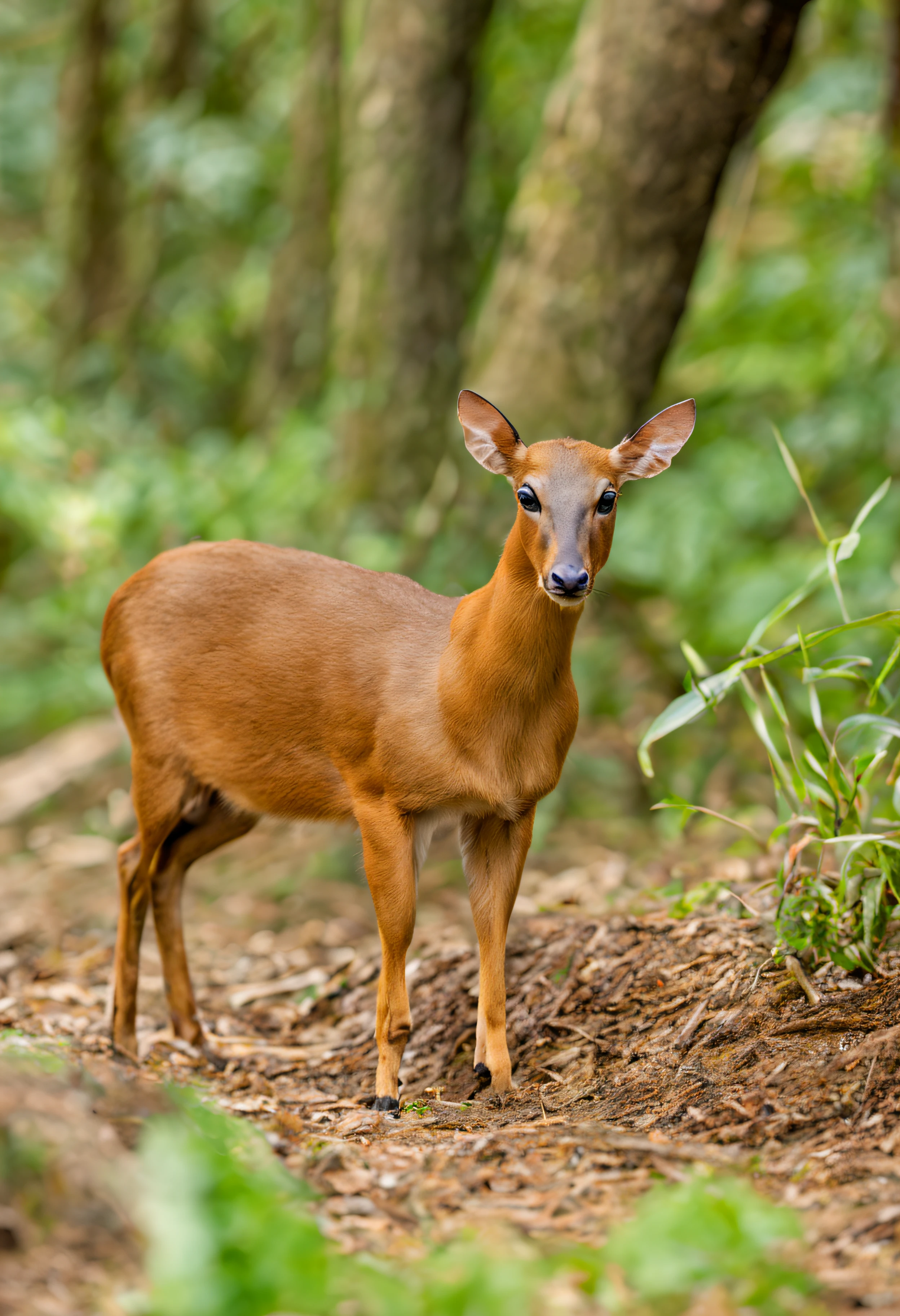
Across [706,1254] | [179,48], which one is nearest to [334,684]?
[706,1254]

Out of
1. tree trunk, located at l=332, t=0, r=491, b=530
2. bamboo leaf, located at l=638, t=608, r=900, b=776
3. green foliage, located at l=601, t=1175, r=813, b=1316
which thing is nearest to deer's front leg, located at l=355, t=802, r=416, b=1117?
bamboo leaf, located at l=638, t=608, r=900, b=776

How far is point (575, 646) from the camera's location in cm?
668

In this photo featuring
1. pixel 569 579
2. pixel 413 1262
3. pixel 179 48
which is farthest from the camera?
pixel 179 48

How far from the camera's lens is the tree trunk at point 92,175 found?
1186 centimetres

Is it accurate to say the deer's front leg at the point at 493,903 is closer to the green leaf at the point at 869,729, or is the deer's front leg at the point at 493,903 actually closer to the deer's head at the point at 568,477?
the deer's head at the point at 568,477

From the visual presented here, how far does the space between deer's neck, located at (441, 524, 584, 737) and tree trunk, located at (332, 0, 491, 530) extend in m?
4.01

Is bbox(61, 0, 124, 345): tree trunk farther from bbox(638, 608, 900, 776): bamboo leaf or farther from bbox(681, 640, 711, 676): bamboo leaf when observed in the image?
bbox(638, 608, 900, 776): bamboo leaf

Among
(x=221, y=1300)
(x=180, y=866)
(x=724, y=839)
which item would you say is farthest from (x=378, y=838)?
(x=724, y=839)

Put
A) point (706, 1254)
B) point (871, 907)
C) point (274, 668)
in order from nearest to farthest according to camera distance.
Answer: point (706, 1254), point (871, 907), point (274, 668)

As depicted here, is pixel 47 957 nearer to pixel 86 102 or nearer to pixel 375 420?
pixel 375 420

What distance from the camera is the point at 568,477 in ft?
12.2

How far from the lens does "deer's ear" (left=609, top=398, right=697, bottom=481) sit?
12.6 feet

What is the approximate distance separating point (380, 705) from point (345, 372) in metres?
4.42

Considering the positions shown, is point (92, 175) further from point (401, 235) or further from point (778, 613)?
point (778, 613)
